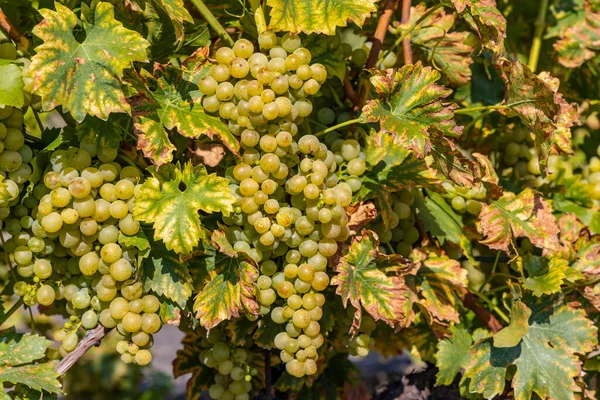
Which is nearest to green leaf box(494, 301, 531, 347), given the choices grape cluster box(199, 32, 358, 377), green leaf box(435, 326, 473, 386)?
green leaf box(435, 326, 473, 386)

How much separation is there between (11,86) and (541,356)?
1.08m

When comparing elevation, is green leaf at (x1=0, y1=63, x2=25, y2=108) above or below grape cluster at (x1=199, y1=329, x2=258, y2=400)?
above

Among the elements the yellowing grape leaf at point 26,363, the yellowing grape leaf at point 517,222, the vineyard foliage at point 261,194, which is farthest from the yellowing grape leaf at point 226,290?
the yellowing grape leaf at point 517,222

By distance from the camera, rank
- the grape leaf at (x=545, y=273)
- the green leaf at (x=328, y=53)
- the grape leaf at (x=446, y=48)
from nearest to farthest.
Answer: the green leaf at (x=328, y=53), the grape leaf at (x=545, y=273), the grape leaf at (x=446, y=48)

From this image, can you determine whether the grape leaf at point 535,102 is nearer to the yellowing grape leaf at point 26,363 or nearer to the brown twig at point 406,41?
the brown twig at point 406,41

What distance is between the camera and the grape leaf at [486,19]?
3.58ft

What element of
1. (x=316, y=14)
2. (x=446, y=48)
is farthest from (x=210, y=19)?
(x=446, y=48)

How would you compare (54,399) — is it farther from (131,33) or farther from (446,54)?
(446,54)

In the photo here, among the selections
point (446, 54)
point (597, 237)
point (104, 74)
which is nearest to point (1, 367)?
point (104, 74)

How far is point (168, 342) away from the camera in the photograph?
4.30 metres

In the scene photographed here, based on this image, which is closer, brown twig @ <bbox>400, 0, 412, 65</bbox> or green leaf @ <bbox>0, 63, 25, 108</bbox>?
green leaf @ <bbox>0, 63, 25, 108</bbox>

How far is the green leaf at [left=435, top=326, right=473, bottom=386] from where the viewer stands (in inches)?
52.6

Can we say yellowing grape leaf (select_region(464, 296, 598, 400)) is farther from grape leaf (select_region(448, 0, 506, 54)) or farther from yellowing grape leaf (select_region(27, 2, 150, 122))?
yellowing grape leaf (select_region(27, 2, 150, 122))

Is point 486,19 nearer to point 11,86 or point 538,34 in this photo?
point 538,34
